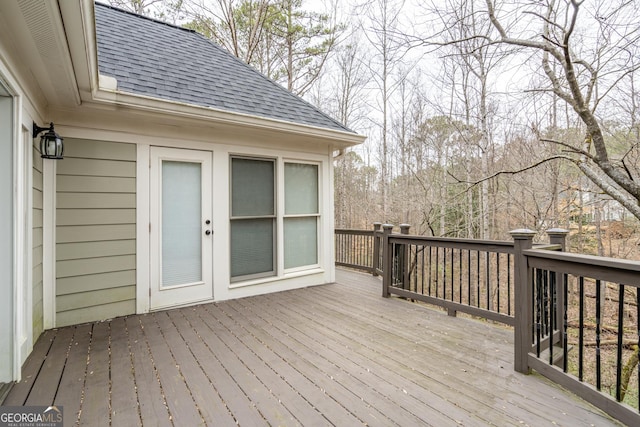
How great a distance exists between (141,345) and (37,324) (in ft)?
3.23

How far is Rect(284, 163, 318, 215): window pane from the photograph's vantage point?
4.50 metres

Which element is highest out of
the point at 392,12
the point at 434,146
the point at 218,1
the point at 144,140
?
the point at 218,1

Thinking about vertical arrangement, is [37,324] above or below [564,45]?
below

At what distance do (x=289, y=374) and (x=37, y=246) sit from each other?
2512 millimetres

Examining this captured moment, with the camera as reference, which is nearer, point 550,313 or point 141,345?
point 550,313

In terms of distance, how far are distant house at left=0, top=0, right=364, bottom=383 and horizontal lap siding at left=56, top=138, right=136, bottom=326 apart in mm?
12

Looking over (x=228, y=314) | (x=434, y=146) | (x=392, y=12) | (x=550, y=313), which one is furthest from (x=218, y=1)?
(x=550, y=313)

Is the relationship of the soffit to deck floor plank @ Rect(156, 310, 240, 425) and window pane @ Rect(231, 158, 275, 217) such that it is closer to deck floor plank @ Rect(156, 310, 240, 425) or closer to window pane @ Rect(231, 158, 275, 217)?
window pane @ Rect(231, 158, 275, 217)

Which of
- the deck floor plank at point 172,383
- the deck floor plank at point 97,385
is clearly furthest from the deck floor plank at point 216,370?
the deck floor plank at point 97,385

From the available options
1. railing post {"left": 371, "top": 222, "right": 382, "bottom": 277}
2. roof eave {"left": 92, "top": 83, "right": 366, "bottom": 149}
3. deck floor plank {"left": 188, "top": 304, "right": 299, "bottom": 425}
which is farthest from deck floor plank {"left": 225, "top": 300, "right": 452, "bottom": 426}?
railing post {"left": 371, "top": 222, "right": 382, "bottom": 277}

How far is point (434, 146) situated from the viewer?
8.20 m

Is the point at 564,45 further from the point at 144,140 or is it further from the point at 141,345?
Result: the point at 141,345

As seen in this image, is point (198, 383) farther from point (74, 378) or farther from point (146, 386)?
point (74, 378)

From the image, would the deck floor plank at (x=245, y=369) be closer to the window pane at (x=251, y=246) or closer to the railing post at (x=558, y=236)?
the window pane at (x=251, y=246)
